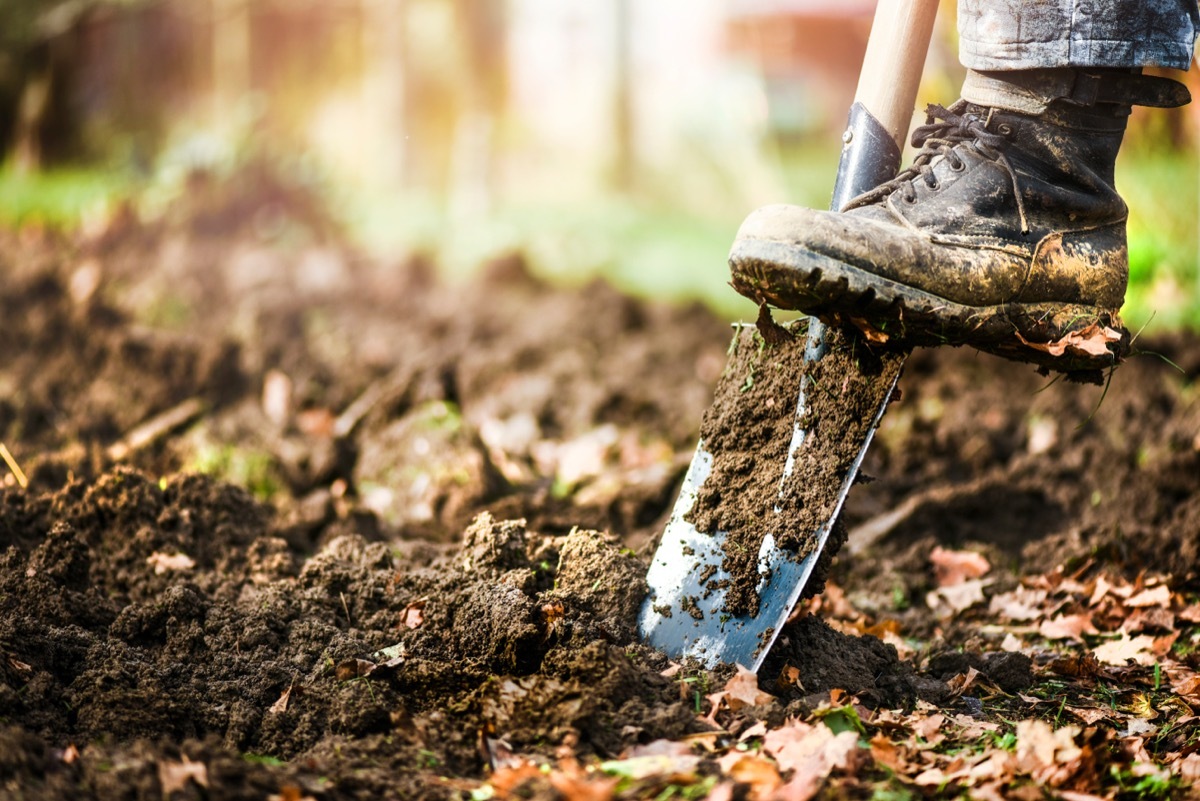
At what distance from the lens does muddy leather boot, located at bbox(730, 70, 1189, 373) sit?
2.12 meters

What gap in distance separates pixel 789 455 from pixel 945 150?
77cm

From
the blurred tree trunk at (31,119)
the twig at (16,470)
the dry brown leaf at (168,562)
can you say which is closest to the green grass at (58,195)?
the blurred tree trunk at (31,119)

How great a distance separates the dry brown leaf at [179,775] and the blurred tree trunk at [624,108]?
9.75 meters

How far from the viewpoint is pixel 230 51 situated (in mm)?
12250

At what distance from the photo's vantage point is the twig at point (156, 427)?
13.0ft

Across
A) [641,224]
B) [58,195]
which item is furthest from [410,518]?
[58,195]

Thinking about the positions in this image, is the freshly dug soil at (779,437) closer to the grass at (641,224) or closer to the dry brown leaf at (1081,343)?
the dry brown leaf at (1081,343)

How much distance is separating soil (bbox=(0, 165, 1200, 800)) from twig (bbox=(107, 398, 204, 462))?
0.01 meters

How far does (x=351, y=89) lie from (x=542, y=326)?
25.5 feet

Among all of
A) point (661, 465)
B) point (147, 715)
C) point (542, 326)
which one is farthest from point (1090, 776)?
point (542, 326)

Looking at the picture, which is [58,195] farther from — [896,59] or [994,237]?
[994,237]

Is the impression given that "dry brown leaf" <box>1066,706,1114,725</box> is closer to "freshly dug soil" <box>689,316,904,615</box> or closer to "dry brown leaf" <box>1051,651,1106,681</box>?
"dry brown leaf" <box>1051,651,1106,681</box>

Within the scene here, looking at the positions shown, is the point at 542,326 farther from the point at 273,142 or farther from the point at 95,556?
the point at 273,142

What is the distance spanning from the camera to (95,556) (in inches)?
108
